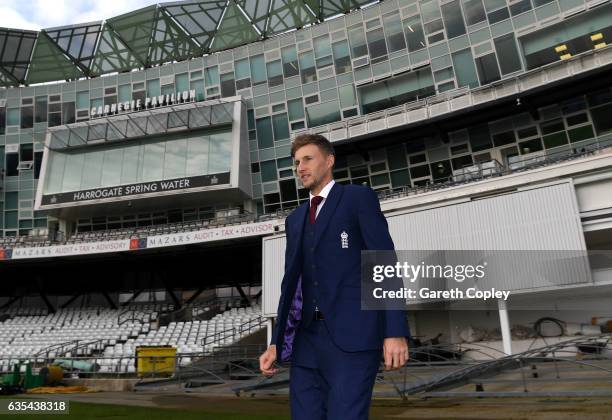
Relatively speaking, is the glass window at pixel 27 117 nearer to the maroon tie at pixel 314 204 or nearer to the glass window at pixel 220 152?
the glass window at pixel 220 152

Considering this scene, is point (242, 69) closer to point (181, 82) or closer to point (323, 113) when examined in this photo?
point (181, 82)

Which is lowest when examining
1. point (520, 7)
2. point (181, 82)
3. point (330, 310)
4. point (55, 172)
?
point (330, 310)

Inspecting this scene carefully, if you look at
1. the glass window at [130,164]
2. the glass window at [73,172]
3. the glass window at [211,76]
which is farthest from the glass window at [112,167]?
the glass window at [211,76]

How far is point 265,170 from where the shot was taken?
114 feet

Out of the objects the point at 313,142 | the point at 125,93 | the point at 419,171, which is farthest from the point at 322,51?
the point at 313,142

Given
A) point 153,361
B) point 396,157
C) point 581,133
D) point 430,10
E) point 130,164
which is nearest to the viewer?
point 153,361

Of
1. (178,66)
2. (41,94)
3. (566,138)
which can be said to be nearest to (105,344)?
(178,66)

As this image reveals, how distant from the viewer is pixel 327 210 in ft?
10.6

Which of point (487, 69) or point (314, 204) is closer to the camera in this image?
point (314, 204)

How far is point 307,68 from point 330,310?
33026mm

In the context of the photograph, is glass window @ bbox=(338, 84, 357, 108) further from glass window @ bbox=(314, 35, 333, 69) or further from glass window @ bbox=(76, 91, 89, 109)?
glass window @ bbox=(76, 91, 89, 109)

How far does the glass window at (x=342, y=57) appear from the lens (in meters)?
32.8

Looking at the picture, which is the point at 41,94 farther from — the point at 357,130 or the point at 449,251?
the point at 449,251

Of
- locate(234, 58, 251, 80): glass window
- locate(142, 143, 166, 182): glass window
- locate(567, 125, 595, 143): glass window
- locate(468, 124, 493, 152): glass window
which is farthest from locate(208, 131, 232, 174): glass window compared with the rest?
locate(567, 125, 595, 143): glass window
